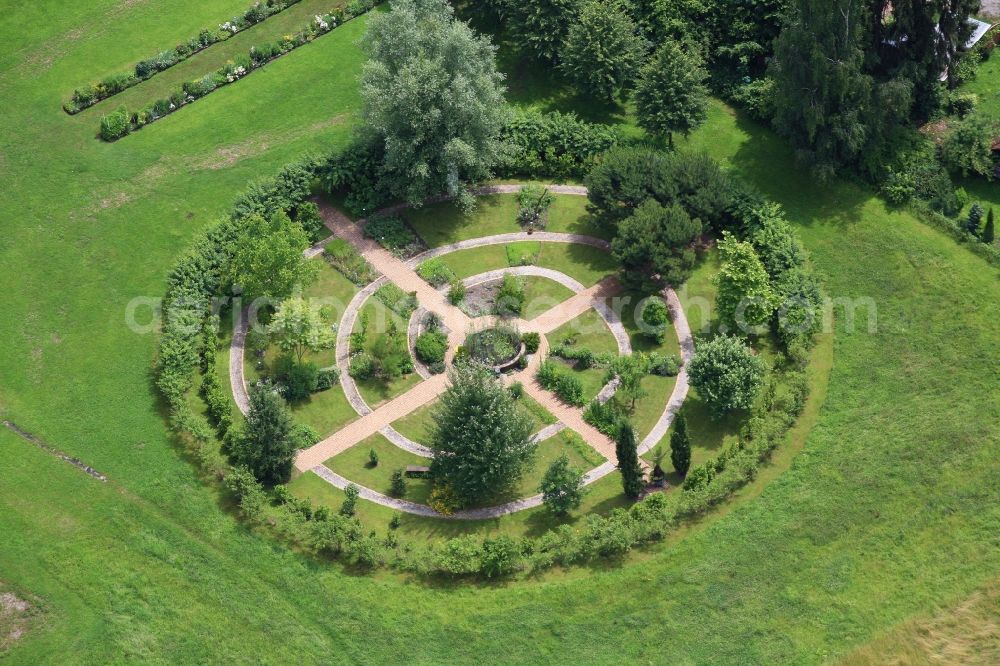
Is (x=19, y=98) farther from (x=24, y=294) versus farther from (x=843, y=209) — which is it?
(x=843, y=209)

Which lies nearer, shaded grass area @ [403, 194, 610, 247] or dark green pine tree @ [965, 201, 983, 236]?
dark green pine tree @ [965, 201, 983, 236]

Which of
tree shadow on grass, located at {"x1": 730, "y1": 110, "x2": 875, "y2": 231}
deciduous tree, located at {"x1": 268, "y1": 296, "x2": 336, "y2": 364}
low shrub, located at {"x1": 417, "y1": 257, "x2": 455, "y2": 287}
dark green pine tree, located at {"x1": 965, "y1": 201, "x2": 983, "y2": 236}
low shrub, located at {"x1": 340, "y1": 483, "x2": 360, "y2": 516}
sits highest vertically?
dark green pine tree, located at {"x1": 965, "y1": 201, "x2": 983, "y2": 236}

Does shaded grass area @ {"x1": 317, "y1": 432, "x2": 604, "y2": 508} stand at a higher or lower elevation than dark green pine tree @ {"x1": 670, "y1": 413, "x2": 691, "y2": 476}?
lower

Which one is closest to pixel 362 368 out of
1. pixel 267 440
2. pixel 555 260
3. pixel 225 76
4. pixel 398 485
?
pixel 267 440

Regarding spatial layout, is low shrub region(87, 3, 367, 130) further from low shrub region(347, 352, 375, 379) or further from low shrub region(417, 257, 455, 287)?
low shrub region(347, 352, 375, 379)

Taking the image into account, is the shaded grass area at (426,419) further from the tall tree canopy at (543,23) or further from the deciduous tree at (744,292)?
the tall tree canopy at (543,23)

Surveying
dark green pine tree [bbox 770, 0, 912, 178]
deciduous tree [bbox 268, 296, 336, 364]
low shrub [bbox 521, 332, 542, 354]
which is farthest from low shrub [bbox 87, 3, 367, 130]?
dark green pine tree [bbox 770, 0, 912, 178]

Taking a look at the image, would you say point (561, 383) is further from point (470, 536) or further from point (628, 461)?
point (470, 536)
